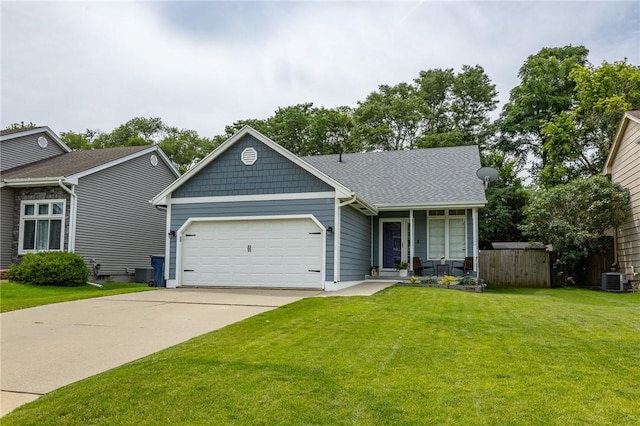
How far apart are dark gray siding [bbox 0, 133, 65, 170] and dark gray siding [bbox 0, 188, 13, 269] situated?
2.47 metres

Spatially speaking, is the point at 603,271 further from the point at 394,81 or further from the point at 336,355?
the point at 394,81

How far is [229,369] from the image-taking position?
4.84 meters

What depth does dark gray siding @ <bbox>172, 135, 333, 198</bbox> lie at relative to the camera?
1316 centimetres

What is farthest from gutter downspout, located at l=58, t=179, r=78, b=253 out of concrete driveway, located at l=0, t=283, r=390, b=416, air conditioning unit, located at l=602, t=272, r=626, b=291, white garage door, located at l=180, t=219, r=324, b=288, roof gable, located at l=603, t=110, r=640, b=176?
roof gable, located at l=603, t=110, r=640, b=176

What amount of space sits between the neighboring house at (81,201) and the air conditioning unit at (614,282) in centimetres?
1686

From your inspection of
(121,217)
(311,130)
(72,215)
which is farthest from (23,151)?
(311,130)

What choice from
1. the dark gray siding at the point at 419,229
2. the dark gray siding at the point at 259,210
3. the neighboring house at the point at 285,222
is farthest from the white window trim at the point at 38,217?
the dark gray siding at the point at 419,229

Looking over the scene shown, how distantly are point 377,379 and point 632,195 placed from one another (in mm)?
14726

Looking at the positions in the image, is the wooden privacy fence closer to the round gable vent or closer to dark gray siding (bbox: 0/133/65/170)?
the round gable vent

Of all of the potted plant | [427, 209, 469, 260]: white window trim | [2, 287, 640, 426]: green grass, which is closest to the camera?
[2, 287, 640, 426]: green grass

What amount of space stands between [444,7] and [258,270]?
8.06m

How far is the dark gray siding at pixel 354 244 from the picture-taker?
1320 cm

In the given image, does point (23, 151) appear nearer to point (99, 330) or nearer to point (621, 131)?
point (99, 330)

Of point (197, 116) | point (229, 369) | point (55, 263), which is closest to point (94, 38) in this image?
point (55, 263)
